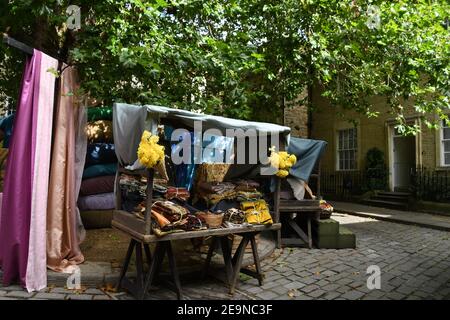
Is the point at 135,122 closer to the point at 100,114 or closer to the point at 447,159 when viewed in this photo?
the point at 100,114

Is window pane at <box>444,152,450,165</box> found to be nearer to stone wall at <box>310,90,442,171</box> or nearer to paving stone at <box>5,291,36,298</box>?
stone wall at <box>310,90,442,171</box>

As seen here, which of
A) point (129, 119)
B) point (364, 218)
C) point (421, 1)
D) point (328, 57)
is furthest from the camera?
point (364, 218)

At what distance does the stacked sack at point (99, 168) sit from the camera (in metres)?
7.51

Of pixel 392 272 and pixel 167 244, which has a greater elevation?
pixel 167 244

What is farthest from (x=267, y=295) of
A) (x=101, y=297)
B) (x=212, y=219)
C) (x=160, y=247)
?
(x=101, y=297)

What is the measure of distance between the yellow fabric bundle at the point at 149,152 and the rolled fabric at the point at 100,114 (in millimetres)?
4038

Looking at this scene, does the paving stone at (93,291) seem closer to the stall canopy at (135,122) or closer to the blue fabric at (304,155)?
the stall canopy at (135,122)

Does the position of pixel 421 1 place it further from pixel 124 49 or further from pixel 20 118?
pixel 20 118

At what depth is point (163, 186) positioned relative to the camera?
14.8 feet

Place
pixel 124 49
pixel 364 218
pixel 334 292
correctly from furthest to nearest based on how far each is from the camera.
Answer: pixel 364 218
pixel 124 49
pixel 334 292

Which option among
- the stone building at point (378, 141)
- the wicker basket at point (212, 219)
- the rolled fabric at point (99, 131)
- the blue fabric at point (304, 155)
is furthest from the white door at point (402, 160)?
the wicker basket at point (212, 219)
